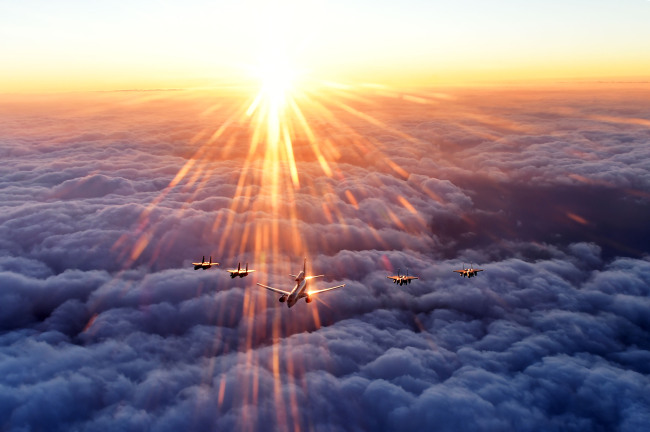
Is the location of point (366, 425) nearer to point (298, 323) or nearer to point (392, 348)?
point (392, 348)

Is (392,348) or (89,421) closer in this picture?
(89,421)

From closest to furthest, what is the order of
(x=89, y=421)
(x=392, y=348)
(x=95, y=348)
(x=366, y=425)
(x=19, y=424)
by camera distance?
(x=19, y=424) → (x=89, y=421) → (x=366, y=425) → (x=95, y=348) → (x=392, y=348)

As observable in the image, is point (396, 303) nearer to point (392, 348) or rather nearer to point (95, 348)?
point (392, 348)

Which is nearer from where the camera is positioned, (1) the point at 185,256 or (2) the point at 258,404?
(2) the point at 258,404

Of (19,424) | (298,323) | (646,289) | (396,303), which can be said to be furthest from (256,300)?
(646,289)

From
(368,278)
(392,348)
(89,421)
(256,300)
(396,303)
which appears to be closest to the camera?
(89,421)

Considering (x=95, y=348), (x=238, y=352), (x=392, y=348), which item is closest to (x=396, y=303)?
(x=392, y=348)

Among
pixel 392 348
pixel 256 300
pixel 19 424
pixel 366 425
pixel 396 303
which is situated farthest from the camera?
pixel 396 303

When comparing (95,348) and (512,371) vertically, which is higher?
(95,348)

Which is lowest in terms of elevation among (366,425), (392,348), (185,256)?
(366,425)
